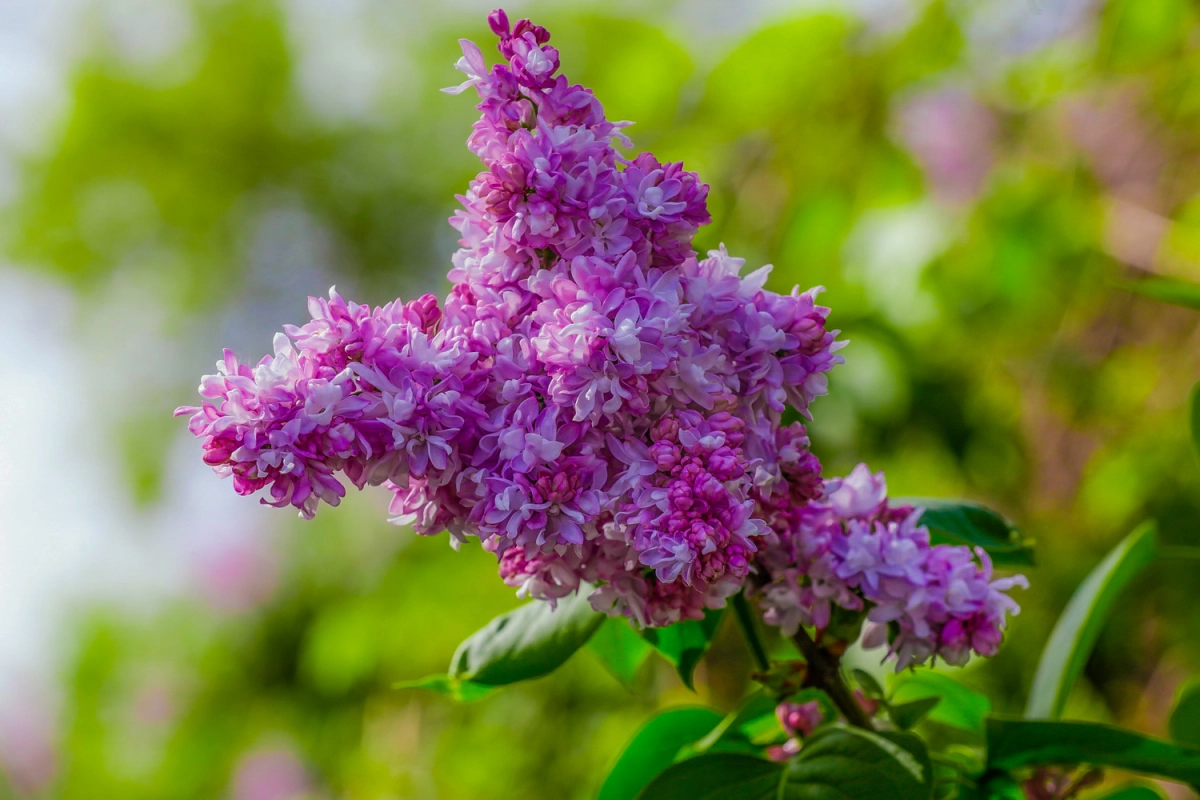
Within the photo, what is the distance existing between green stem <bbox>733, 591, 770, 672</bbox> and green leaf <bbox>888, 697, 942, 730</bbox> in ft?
0.16

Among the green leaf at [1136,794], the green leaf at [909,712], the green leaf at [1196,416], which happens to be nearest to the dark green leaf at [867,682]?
the green leaf at [909,712]

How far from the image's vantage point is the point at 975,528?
13.8 inches

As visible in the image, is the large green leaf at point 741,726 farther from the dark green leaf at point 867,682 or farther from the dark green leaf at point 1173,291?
the dark green leaf at point 1173,291

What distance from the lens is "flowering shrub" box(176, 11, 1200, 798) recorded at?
23 cm

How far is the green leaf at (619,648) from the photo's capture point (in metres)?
0.39

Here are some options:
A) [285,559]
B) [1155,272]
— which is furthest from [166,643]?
[1155,272]

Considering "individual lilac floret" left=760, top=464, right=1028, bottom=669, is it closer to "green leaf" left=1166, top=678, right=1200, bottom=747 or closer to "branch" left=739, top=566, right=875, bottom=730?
"branch" left=739, top=566, right=875, bottom=730

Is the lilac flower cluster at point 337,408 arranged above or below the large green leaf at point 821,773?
above

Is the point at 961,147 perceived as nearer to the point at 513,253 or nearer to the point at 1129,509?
the point at 1129,509

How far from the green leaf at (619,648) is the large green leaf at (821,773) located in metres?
0.09

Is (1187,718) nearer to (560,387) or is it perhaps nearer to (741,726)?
(741,726)

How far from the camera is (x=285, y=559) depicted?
1.79m

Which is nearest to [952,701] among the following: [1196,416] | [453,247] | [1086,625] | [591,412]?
[1086,625]

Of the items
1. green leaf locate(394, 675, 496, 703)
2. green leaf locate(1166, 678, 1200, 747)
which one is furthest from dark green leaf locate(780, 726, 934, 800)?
green leaf locate(1166, 678, 1200, 747)
